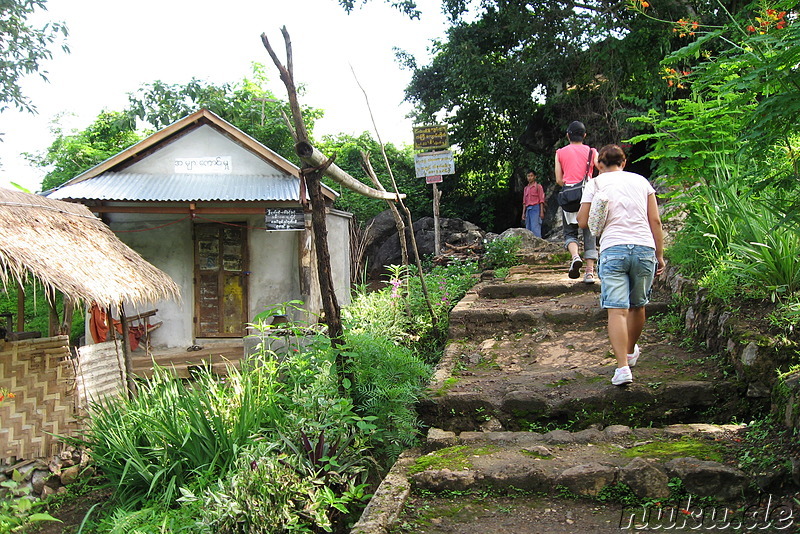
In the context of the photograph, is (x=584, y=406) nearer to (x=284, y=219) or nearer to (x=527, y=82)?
(x=284, y=219)

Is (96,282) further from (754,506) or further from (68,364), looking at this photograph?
(754,506)

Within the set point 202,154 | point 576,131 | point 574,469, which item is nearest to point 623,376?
point 574,469

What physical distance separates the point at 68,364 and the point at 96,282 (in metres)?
0.93

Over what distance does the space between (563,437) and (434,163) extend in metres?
7.83

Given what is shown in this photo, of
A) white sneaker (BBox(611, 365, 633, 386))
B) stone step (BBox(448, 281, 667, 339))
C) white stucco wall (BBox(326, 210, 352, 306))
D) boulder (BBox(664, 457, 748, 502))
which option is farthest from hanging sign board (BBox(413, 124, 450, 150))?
boulder (BBox(664, 457, 748, 502))

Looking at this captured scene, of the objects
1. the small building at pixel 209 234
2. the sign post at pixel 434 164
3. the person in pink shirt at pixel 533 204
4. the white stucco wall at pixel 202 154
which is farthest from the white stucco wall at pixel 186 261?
the person in pink shirt at pixel 533 204

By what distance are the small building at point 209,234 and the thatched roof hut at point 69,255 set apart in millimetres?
3426

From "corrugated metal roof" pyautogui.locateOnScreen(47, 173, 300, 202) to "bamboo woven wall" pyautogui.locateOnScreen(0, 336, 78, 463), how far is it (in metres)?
4.29

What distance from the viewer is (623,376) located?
151 inches

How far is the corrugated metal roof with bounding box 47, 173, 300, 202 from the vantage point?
383 inches

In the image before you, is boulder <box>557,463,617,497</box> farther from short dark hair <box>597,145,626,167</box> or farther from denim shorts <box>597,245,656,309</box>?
short dark hair <box>597,145,626,167</box>

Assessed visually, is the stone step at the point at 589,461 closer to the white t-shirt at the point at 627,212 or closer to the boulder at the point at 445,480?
the boulder at the point at 445,480

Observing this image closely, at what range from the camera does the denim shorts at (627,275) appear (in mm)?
3889

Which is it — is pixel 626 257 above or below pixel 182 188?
below
